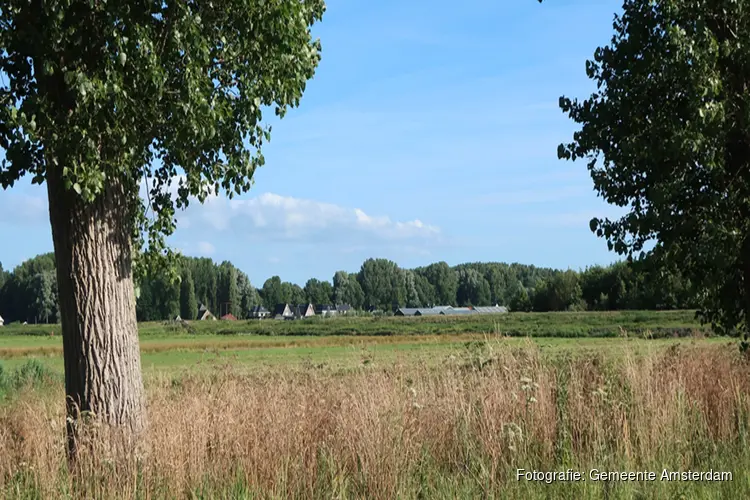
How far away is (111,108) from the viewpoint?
25.2 ft

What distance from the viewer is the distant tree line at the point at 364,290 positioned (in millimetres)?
91812

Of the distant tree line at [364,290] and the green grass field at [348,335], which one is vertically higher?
the distant tree line at [364,290]

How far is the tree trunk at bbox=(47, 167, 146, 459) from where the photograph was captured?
26.5 feet

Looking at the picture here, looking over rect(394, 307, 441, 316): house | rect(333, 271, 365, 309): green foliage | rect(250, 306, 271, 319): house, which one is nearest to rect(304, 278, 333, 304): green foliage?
rect(333, 271, 365, 309): green foliage

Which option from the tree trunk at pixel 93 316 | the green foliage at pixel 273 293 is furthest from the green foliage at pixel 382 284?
the tree trunk at pixel 93 316

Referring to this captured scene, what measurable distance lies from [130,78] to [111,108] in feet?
1.45

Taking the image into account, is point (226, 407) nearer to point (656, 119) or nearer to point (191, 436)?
point (191, 436)

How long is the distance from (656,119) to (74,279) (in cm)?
885

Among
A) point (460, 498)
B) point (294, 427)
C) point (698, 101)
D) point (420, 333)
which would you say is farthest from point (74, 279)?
point (420, 333)

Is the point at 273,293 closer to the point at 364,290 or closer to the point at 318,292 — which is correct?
the point at 318,292

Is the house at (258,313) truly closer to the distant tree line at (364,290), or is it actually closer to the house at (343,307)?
the distant tree line at (364,290)

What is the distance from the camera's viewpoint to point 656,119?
11250 millimetres

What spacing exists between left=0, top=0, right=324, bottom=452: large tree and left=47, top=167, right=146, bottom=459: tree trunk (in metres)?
0.01

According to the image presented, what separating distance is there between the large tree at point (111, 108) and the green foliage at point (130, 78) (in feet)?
0.05
